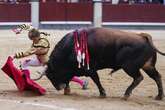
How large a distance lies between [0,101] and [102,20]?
17142 mm

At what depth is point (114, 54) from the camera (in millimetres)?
8719

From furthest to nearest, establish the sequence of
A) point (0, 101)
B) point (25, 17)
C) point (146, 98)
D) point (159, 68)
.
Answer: point (25, 17)
point (159, 68)
point (146, 98)
point (0, 101)

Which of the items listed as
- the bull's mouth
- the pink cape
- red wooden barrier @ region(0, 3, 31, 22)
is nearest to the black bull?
the bull's mouth

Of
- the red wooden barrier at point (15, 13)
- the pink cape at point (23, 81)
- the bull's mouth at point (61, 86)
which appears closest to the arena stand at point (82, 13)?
the red wooden barrier at point (15, 13)

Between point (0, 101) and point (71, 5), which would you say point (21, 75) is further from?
point (71, 5)

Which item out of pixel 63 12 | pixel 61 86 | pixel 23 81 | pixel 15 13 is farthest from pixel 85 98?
pixel 63 12

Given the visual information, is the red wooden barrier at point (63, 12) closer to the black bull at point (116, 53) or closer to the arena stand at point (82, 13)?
the arena stand at point (82, 13)

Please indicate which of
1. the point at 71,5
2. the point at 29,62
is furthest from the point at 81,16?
the point at 29,62

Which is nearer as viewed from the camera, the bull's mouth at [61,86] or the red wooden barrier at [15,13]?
the bull's mouth at [61,86]

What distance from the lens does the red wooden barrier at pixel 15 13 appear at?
2400 centimetres

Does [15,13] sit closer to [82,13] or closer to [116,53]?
[82,13]

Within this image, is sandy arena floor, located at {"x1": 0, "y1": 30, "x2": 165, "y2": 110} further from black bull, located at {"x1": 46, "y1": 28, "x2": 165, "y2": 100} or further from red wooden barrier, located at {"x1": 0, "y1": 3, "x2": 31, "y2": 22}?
red wooden barrier, located at {"x1": 0, "y1": 3, "x2": 31, "y2": 22}

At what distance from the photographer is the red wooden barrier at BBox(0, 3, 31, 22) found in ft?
78.7

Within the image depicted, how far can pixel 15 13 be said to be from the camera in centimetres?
2422
